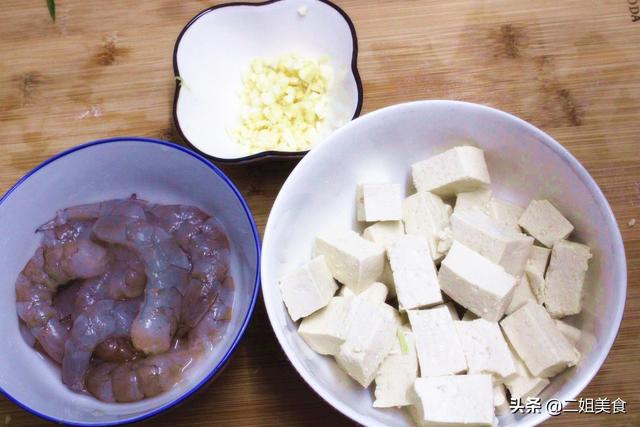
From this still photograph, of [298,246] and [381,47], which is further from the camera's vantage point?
[381,47]

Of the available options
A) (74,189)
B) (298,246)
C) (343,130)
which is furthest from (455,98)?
(74,189)

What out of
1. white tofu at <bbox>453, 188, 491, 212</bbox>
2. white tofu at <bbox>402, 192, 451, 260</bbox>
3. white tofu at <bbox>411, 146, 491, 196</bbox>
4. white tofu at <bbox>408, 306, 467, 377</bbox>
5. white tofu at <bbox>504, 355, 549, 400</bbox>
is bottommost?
white tofu at <bbox>504, 355, 549, 400</bbox>

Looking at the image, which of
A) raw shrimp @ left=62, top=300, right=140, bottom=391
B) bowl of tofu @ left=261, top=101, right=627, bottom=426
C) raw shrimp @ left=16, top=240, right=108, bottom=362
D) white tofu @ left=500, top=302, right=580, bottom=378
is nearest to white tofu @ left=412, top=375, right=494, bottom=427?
→ bowl of tofu @ left=261, top=101, right=627, bottom=426

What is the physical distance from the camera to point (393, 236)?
4.19 ft

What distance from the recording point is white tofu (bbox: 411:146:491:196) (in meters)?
1.27

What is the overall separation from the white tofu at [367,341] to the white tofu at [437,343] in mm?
54

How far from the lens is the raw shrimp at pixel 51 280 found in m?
1.27

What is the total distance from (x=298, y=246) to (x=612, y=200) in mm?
834

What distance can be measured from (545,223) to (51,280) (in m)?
1.17

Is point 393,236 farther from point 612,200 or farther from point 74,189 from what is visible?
point 74,189

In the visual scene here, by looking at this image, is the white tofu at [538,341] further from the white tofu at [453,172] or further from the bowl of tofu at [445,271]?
the white tofu at [453,172]

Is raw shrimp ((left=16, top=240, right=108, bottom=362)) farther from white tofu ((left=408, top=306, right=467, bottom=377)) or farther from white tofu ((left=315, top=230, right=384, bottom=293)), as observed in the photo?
white tofu ((left=408, top=306, right=467, bottom=377))

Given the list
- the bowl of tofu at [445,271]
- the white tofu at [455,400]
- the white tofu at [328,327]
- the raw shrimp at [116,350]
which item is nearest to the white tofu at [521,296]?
the bowl of tofu at [445,271]

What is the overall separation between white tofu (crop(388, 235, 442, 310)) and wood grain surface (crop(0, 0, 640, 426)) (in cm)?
43
